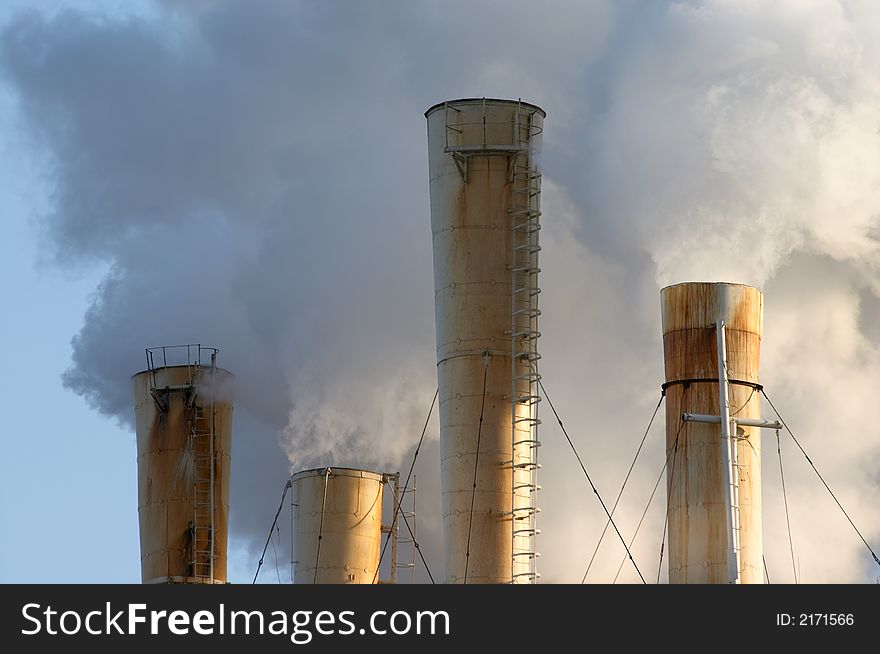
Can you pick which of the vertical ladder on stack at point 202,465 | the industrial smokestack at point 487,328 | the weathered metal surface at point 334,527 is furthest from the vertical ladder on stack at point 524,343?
the vertical ladder on stack at point 202,465

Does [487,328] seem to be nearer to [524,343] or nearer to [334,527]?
[524,343]

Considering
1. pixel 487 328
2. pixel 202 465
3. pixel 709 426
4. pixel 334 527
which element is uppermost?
pixel 202 465

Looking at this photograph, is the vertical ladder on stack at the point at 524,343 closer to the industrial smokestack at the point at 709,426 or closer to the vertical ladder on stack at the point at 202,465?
the industrial smokestack at the point at 709,426

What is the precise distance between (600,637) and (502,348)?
17877 mm

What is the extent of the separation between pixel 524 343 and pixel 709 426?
5635 mm

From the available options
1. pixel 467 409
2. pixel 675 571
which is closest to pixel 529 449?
pixel 467 409

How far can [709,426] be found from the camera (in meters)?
50.2

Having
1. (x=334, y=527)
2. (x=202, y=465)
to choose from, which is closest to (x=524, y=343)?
(x=334, y=527)

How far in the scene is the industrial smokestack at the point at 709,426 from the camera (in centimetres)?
4947

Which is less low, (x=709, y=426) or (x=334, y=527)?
(x=334, y=527)

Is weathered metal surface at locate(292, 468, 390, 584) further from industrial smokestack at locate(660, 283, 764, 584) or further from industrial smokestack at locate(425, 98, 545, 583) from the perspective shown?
industrial smokestack at locate(660, 283, 764, 584)

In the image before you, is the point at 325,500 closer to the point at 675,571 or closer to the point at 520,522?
the point at 520,522

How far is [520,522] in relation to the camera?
52656 mm

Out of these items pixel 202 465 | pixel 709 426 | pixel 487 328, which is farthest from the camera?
pixel 202 465
